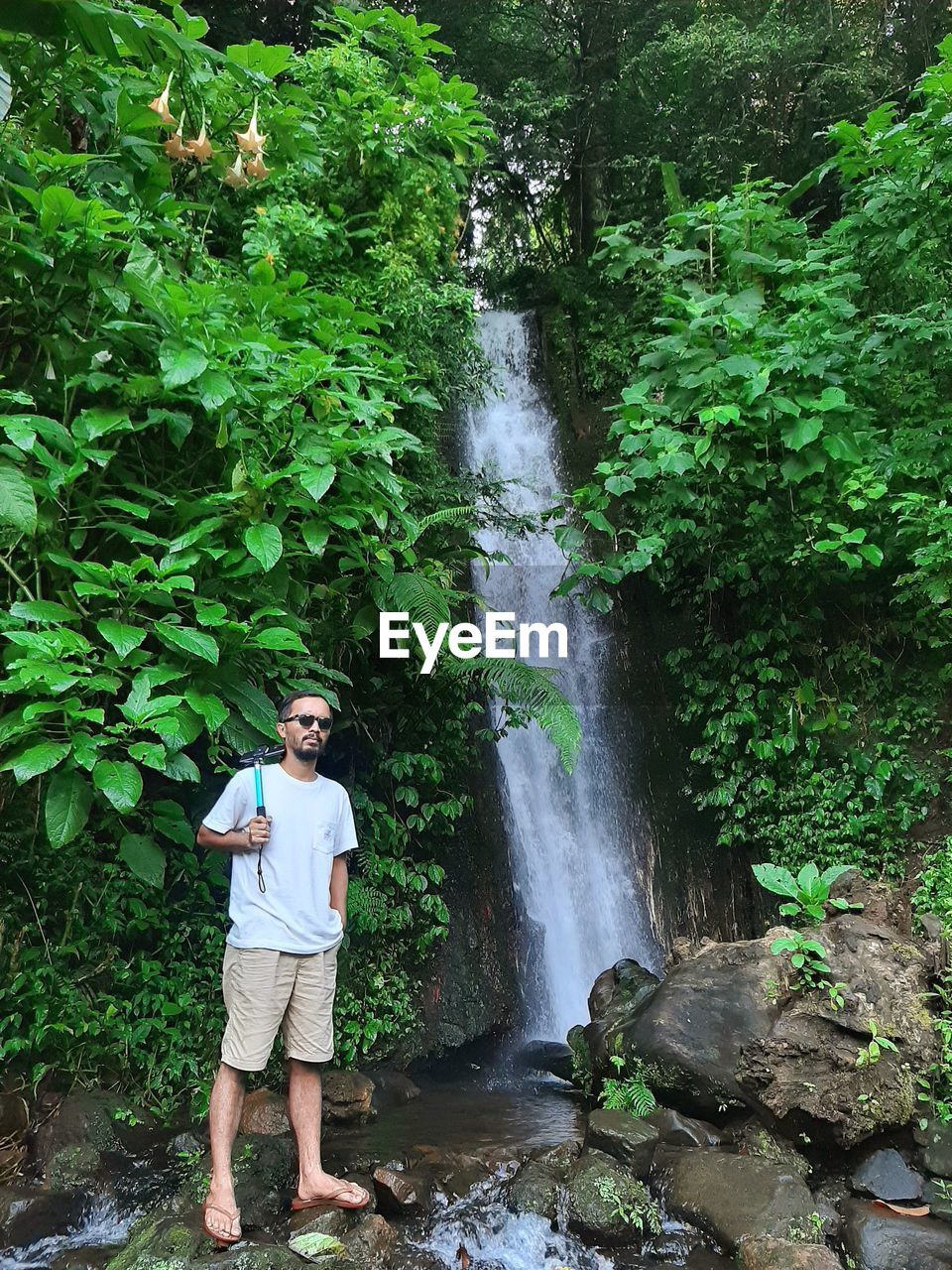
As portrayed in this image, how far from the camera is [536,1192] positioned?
3.97 meters

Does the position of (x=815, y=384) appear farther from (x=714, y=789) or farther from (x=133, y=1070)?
(x=133, y=1070)

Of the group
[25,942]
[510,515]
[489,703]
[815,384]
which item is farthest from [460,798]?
[815,384]

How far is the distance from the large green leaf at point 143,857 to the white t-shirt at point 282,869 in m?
0.48

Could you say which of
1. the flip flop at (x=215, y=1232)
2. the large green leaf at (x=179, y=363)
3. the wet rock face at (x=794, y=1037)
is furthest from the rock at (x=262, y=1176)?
the large green leaf at (x=179, y=363)

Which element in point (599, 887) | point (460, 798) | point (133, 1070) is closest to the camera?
point (133, 1070)

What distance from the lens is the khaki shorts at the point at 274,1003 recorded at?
3.56 m

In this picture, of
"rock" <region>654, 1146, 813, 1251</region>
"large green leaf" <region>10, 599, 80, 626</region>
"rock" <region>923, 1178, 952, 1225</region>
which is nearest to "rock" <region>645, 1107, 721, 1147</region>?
"rock" <region>654, 1146, 813, 1251</region>

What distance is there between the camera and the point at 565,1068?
622 centimetres

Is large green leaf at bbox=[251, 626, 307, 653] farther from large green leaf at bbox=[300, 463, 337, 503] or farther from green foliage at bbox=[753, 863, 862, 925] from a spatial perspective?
green foliage at bbox=[753, 863, 862, 925]

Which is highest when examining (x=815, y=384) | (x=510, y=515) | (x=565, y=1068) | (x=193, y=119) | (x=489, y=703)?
(x=193, y=119)

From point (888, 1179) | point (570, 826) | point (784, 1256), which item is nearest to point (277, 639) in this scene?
point (784, 1256)

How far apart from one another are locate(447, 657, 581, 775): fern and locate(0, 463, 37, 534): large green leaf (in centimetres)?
322

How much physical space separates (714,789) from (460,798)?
6.82ft

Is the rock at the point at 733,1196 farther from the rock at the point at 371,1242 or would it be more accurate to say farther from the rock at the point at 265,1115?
Answer: the rock at the point at 265,1115
